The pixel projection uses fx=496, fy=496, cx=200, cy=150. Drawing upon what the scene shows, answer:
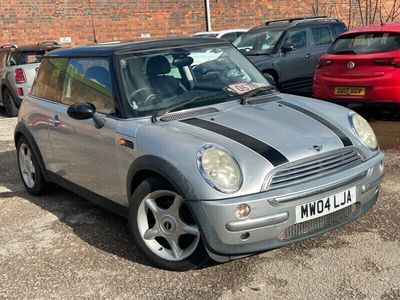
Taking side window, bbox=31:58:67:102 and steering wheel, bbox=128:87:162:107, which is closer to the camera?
steering wheel, bbox=128:87:162:107

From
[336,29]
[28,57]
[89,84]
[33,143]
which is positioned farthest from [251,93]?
[28,57]

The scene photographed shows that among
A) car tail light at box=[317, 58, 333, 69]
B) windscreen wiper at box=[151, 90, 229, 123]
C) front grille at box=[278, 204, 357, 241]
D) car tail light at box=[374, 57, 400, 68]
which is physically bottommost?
front grille at box=[278, 204, 357, 241]

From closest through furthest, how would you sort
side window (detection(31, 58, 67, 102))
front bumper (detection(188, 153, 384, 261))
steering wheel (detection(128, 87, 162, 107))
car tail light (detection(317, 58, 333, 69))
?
front bumper (detection(188, 153, 384, 261)), steering wheel (detection(128, 87, 162, 107)), side window (detection(31, 58, 67, 102)), car tail light (detection(317, 58, 333, 69))

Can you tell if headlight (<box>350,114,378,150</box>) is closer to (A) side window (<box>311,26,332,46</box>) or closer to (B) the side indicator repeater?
(B) the side indicator repeater

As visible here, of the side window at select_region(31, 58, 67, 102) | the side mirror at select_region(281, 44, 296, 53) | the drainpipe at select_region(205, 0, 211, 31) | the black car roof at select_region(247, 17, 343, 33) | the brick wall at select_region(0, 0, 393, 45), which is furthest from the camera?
the drainpipe at select_region(205, 0, 211, 31)

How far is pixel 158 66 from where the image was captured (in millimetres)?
3939

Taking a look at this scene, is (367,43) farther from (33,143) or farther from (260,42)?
(33,143)

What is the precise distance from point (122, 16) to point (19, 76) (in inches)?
263

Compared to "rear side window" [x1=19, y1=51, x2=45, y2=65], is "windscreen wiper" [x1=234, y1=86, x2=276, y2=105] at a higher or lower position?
higher

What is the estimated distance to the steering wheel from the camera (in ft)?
12.2

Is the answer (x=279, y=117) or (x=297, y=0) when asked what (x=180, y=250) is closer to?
(x=279, y=117)

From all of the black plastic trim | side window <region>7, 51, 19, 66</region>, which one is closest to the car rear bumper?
the black plastic trim

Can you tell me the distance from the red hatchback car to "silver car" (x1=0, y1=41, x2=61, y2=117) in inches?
232

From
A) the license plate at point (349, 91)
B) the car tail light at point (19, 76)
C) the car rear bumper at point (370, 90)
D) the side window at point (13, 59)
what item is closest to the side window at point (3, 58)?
the side window at point (13, 59)
